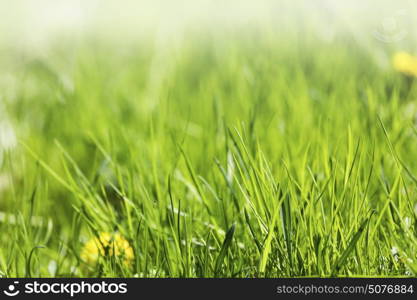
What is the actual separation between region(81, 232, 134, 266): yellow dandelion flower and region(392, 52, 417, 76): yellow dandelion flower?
2.55 ft

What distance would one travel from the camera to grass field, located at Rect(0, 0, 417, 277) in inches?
25.7

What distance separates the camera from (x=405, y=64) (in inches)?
49.6

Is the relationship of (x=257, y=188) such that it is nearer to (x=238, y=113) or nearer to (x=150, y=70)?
(x=238, y=113)

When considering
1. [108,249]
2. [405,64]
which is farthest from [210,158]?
[405,64]

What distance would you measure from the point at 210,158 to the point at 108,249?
270 millimetres

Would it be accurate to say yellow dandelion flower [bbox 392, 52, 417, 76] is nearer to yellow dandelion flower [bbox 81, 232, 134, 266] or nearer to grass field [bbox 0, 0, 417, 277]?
grass field [bbox 0, 0, 417, 277]

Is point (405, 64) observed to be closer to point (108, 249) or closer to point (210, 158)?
point (210, 158)

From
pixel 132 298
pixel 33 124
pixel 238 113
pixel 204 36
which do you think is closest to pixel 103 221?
pixel 132 298

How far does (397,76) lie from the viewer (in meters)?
1.25

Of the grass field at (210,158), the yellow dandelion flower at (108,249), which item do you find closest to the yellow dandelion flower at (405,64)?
the grass field at (210,158)

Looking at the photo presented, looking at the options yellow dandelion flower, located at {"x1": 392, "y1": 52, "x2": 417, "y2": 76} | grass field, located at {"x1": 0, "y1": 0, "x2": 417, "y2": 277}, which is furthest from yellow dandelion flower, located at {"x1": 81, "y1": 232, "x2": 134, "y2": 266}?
yellow dandelion flower, located at {"x1": 392, "y1": 52, "x2": 417, "y2": 76}

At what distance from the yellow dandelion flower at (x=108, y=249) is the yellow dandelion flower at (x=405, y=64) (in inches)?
30.5

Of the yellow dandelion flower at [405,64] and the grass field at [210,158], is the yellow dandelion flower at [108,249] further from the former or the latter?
the yellow dandelion flower at [405,64]

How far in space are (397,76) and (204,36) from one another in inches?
25.0
